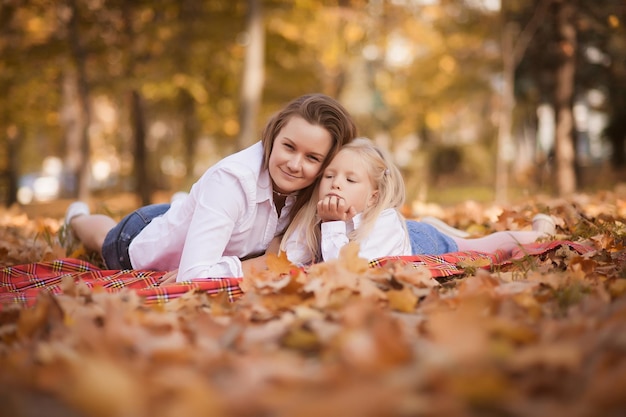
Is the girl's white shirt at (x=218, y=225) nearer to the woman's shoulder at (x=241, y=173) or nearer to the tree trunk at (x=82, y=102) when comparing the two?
the woman's shoulder at (x=241, y=173)

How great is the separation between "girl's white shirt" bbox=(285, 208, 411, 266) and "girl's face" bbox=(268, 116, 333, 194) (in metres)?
0.28

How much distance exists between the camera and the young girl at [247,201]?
9.35 ft

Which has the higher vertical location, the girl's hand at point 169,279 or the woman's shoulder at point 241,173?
the woman's shoulder at point 241,173

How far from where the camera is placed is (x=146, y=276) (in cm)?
317

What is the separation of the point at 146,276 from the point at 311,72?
32.7 feet

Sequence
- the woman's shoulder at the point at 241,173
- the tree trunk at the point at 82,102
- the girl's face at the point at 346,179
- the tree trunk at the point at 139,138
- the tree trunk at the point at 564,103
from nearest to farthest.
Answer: the woman's shoulder at the point at 241,173
the girl's face at the point at 346,179
the tree trunk at the point at 82,102
the tree trunk at the point at 564,103
the tree trunk at the point at 139,138

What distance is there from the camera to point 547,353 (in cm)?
131

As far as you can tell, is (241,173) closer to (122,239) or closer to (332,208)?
(332,208)

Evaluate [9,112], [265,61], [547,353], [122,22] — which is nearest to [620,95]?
[265,61]

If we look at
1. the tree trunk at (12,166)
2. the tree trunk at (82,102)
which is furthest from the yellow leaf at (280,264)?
the tree trunk at (12,166)

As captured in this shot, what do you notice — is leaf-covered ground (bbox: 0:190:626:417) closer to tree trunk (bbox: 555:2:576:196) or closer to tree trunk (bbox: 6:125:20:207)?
tree trunk (bbox: 555:2:576:196)

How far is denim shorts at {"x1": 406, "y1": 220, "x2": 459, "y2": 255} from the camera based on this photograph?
11.5ft

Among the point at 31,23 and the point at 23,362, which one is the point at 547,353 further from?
the point at 31,23

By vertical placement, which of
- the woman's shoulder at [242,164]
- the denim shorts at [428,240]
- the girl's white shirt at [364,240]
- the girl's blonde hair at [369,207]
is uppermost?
the woman's shoulder at [242,164]
